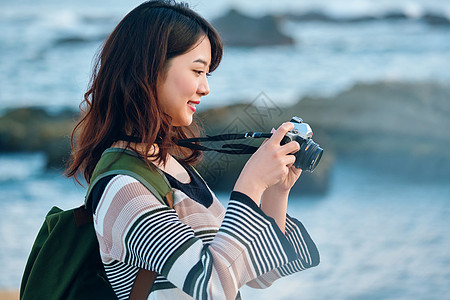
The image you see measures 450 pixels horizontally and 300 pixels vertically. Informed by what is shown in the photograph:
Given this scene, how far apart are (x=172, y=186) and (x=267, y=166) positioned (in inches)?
5.7

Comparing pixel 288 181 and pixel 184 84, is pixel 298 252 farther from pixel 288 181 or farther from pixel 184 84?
pixel 184 84

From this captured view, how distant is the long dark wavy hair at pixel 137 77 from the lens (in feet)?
2.88

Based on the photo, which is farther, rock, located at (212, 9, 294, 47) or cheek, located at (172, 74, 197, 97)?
rock, located at (212, 9, 294, 47)

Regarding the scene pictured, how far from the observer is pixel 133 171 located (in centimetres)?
83

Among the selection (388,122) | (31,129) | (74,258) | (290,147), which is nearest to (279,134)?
(290,147)

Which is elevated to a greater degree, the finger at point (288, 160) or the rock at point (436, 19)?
the rock at point (436, 19)

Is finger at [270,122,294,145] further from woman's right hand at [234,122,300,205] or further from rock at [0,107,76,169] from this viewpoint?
rock at [0,107,76,169]

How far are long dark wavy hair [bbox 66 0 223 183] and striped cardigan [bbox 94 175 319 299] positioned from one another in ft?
0.34

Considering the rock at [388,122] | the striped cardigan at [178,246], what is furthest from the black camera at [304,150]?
the rock at [388,122]

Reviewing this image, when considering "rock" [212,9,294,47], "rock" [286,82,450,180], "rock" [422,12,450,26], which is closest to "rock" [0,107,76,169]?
"rock" [212,9,294,47]

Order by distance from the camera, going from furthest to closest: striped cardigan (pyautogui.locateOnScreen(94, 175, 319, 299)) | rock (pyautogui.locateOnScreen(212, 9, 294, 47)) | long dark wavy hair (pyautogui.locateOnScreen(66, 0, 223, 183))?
rock (pyautogui.locateOnScreen(212, 9, 294, 47)), long dark wavy hair (pyautogui.locateOnScreen(66, 0, 223, 183)), striped cardigan (pyautogui.locateOnScreen(94, 175, 319, 299))

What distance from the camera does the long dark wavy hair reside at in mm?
879

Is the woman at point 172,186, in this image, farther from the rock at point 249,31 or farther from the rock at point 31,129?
the rock at point 249,31

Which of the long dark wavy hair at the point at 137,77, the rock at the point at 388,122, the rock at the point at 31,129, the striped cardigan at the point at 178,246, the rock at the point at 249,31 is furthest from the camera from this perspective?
the rock at the point at 249,31
